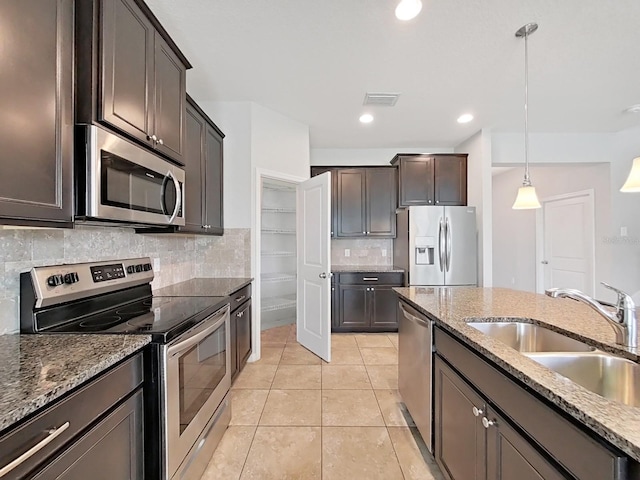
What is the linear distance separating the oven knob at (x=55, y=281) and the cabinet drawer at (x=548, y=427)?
6.17 ft

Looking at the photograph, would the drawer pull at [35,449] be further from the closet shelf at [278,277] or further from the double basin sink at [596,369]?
the closet shelf at [278,277]

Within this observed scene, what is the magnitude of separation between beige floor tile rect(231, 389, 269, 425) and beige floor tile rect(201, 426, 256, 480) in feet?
0.31

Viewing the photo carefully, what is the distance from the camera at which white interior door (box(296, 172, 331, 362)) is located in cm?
340

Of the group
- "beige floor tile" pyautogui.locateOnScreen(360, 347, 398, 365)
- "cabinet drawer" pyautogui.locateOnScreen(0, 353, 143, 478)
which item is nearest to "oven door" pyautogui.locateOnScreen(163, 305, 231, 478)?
"cabinet drawer" pyautogui.locateOnScreen(0, 353, 143, 478)

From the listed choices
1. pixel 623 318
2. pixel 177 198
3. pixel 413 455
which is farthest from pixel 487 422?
pixel 177 198

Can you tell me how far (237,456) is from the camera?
76.2 inches

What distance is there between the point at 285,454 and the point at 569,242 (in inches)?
220

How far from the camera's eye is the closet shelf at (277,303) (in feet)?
15.4

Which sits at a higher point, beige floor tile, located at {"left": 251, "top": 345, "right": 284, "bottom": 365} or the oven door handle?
the oven door handle

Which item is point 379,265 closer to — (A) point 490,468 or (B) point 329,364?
(B) point 329,364

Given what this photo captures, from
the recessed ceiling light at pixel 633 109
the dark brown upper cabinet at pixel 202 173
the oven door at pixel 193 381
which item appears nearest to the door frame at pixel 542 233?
the recessed ceiling light at pixel 633 109

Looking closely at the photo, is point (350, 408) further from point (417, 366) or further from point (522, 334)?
point (522, 334)

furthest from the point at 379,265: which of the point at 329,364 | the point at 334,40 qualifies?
the point at 334,40

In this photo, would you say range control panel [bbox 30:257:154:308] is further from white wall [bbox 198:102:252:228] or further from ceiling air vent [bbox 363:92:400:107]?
ceiling air vent [bbox 363:92:400:107]
